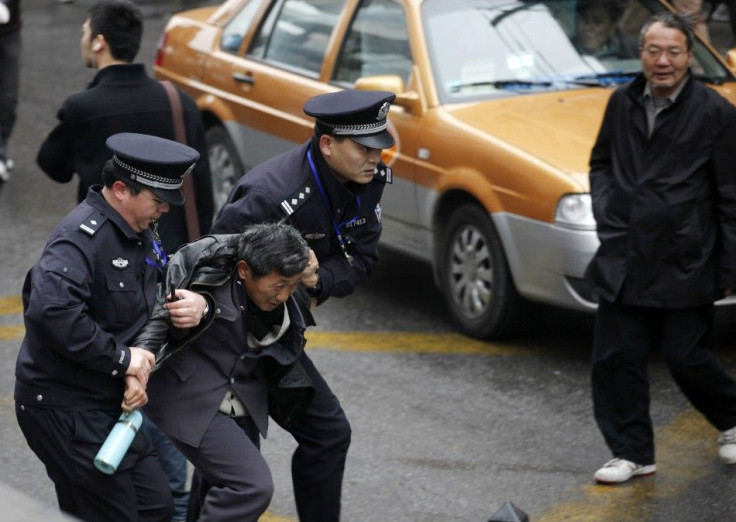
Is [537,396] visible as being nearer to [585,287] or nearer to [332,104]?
[585,287]

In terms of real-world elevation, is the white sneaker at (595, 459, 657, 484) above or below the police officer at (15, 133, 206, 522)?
below

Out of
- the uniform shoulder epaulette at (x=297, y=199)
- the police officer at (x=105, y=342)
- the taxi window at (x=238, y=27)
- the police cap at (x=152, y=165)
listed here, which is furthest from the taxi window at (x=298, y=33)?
the police officer at (x=105, y=342)

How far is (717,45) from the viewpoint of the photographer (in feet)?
41.0

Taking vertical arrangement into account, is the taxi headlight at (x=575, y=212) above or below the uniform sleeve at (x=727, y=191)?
below

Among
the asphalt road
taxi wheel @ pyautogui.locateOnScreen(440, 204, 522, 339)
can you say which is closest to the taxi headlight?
taxi wheel @ pyautogui.locateOnScreen(440, 204, 522, 339)

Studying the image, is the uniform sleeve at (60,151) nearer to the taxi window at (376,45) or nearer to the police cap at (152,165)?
the police cap at (152,165)

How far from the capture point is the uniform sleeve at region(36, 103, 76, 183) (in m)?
5.71

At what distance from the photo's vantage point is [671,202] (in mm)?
Result: 5359

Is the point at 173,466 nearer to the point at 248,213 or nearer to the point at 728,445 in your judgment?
the point at 248,213

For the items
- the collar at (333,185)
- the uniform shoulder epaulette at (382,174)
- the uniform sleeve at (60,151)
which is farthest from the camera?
the uniform sleeve at (60,151)

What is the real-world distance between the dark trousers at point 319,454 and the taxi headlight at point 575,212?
84.5 inches

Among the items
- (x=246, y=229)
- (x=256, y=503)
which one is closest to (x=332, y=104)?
(x=246, y=229)

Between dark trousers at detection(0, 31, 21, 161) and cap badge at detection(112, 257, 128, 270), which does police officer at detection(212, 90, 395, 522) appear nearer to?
cap badge at detection(112, 257, 128, 270)

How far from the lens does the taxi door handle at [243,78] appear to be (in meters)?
8.52
